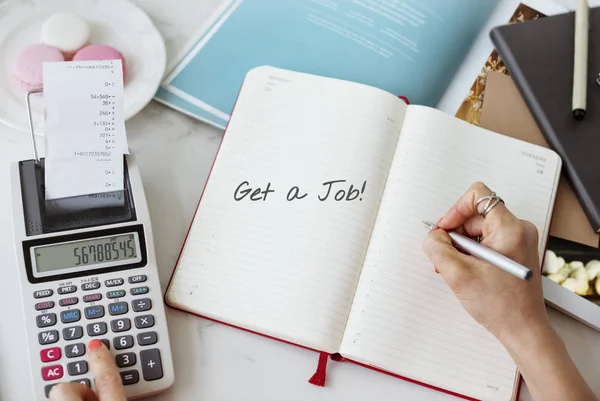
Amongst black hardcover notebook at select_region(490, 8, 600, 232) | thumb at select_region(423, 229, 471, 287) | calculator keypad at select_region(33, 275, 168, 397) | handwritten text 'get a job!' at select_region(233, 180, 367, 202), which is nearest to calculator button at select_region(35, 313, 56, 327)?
calculator keypad at select_region(33, 275, 168, 397)

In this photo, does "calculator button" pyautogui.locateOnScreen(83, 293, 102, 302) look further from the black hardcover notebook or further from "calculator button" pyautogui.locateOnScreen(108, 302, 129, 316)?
the black hardcover notebook

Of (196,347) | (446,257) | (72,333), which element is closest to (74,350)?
(72,333)

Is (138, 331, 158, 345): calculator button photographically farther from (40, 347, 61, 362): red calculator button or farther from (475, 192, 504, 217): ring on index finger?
(475, 192, 504, 217): ring on index finger

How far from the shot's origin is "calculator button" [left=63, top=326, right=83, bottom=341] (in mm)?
595

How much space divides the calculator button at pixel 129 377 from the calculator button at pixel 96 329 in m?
0.04

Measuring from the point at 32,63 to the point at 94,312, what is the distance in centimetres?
29

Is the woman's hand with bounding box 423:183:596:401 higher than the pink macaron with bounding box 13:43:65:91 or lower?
lower

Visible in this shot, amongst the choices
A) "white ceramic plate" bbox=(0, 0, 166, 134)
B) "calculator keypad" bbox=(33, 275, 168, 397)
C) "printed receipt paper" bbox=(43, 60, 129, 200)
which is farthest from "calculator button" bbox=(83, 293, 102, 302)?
"white ceramic plate" bbox=(0, 0, 166, 134)

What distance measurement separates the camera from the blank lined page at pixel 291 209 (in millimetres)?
646

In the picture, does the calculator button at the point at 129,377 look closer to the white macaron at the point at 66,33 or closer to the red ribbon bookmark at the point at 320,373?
the red ribbon bookmark at the point at 320,373

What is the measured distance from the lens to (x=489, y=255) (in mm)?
607

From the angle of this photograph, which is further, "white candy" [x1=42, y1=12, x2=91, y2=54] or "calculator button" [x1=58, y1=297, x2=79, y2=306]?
"white candy" [x1=42, y1=12, x2=91, y2=54]

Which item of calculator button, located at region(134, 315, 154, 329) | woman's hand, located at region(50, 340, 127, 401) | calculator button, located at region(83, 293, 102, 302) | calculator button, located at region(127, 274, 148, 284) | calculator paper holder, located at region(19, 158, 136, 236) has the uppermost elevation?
calculator paper holder, located at region(19, 158, 136, 236)

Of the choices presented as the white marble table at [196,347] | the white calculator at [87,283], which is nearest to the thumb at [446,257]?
the white marble table at [196,347]
